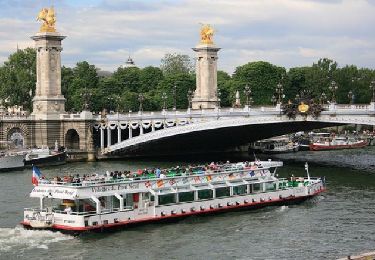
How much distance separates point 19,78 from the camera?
9138cm

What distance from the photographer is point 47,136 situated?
73438 mm

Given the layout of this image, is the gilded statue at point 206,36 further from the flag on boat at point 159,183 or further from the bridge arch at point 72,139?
the flag on boat at point 159,183

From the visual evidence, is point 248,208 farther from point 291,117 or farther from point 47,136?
point 47,136

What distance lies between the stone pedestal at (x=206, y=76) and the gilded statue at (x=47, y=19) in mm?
16188

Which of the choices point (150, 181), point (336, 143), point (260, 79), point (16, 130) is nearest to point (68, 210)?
point (150, 181)

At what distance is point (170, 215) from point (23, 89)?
56.7 m

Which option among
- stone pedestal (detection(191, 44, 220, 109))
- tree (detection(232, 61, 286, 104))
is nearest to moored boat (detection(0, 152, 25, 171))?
stone pedestal (detection(191, 44, 220, 109))

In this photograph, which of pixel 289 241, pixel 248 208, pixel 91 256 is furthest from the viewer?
pixel 248 208

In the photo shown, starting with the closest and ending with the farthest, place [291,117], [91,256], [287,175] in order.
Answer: [91,256], [287,175], [291,117]

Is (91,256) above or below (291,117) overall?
below

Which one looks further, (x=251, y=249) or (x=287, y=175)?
A: (x=287, y=175)

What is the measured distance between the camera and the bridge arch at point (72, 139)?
74.8 m

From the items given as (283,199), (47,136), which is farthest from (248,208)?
(47,136)

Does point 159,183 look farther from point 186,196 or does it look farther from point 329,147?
point 329,147
